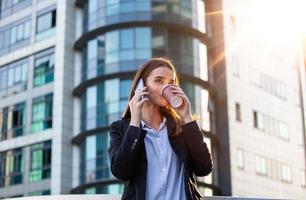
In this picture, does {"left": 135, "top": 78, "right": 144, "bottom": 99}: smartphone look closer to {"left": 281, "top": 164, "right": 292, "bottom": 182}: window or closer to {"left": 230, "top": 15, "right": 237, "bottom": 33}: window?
{"left": 230, "top": 15, "right": 237, "bottom": 33}: window

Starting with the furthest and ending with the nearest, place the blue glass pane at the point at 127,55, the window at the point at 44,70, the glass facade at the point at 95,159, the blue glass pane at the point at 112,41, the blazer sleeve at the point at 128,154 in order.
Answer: the window at the point at 44,70 < the blue glass pane at the point at 112,41 < the blue glass pane at the point at 127,55 < the glass facade at the point at 95,159 < the blazer sleeve at the point at 128,154

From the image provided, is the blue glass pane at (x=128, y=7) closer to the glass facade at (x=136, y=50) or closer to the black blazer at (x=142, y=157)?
the glass facade at (x=136, y=50)

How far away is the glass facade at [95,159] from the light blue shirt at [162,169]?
28717mm

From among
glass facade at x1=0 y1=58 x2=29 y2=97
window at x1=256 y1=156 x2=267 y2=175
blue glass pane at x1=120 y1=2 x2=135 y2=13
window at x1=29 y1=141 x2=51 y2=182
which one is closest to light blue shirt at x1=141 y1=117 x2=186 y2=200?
blue glass pane at x1=120 y1=2 x2=135 y2=13

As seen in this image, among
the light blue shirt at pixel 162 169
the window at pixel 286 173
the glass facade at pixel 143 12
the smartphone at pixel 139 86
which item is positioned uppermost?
the glass facade at pixel 143 12

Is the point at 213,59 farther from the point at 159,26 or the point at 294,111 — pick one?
the point at 294,111

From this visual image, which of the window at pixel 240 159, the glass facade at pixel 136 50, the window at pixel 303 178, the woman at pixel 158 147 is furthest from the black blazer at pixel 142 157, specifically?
the window at pixel 303 178

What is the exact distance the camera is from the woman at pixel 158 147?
3172 millimetres

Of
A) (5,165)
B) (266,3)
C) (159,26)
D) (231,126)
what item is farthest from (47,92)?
(266,3)

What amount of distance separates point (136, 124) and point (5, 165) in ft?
116

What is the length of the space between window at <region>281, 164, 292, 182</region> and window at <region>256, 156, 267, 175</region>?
100 inches

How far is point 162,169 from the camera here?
322 centimetres

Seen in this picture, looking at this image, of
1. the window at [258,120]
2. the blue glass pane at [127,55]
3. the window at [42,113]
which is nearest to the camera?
the blue glass pane at [127,55]

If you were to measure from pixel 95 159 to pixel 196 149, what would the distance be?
2973cm
